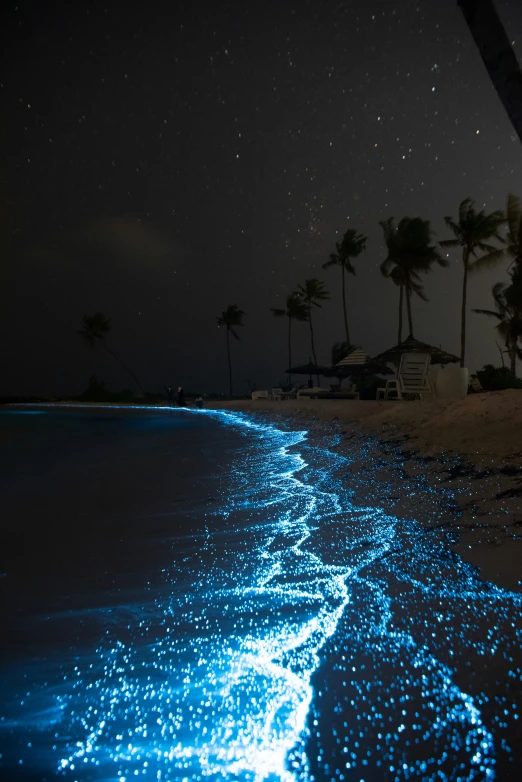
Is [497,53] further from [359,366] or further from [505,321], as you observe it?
[505,321]

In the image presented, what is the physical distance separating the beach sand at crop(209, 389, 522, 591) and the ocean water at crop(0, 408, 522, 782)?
150mm

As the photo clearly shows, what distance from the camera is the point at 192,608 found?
75.6 inches

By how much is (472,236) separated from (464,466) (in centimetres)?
3052

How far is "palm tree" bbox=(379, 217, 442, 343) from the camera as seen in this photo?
1352 inches

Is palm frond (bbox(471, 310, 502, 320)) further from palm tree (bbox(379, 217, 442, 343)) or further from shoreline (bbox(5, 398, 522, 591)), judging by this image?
shoreline (bbox(5, 398, 522, 591))

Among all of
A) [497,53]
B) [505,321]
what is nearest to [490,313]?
[505,321]

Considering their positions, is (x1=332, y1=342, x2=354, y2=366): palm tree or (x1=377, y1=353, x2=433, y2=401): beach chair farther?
(x1=332, y1=342, x2=354, y2=366): palm tree

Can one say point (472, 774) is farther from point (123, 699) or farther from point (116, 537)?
point (116, 537)

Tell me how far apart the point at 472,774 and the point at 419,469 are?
10.8 feet

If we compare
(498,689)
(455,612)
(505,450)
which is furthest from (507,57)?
(498,689)

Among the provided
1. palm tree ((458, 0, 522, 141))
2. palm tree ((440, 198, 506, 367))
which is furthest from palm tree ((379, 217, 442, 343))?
palm tree ((458, 0, 522, 141))

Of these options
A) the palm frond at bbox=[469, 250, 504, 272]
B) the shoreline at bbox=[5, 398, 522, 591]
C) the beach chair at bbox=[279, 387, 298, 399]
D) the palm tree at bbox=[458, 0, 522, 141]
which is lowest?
the shoreline at bbox=[5, 398, 522, 591]

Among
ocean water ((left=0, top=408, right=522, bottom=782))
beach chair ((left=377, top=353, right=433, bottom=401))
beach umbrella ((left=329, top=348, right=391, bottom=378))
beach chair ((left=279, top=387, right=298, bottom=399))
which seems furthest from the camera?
beach chair ((left=279, top=387, right=298, bottom=399))

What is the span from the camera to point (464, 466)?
4.03 m
